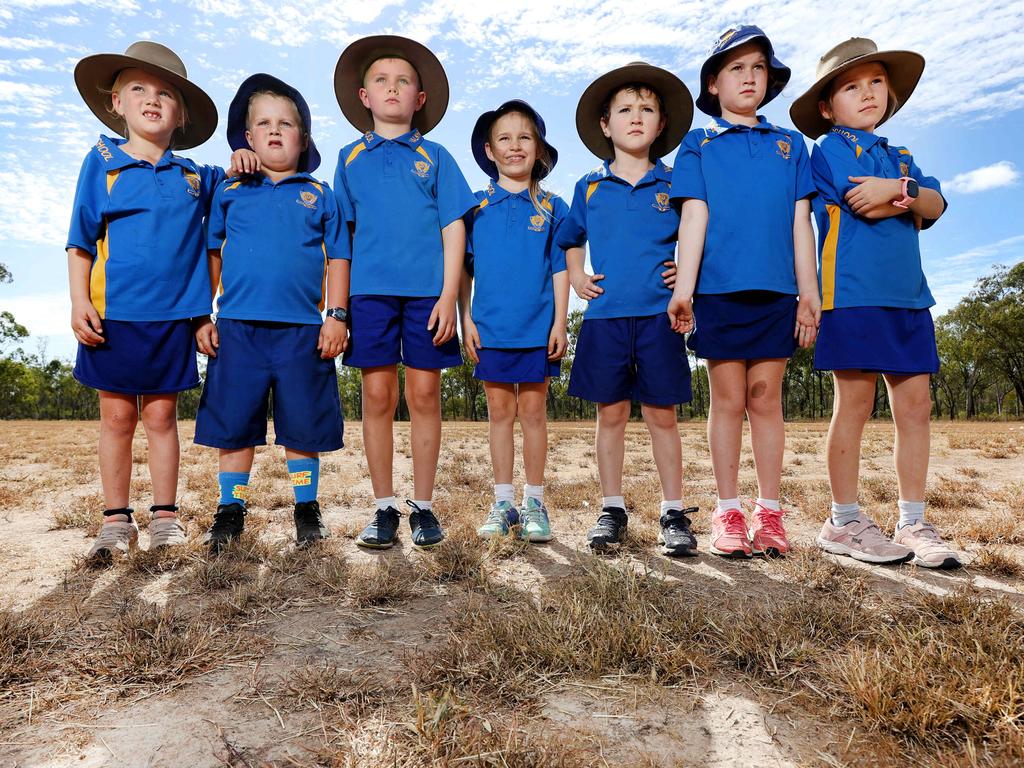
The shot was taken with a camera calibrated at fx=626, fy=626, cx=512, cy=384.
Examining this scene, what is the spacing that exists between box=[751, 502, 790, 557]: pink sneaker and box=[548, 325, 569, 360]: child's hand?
1509 mm

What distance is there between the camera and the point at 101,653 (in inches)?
78.0

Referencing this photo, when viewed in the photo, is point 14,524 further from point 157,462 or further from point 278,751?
point 278,751

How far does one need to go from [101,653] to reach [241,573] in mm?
954

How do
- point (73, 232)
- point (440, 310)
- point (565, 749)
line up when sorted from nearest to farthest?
point (565, 749) < point (73, 232) < point (440, 310)

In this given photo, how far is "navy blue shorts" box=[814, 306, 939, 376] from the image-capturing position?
11.0 ft

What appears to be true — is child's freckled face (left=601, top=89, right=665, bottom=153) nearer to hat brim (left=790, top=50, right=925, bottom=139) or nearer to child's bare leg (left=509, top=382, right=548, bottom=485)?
hat brim (left=790, top=50, right=925, bottom=139)

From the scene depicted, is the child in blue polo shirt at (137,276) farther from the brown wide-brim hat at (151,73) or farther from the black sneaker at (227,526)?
the black sneaker at (227,526)

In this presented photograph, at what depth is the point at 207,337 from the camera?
3.62 metres

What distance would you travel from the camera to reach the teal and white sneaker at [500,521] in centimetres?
365

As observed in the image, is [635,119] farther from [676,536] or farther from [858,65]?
[676,536]

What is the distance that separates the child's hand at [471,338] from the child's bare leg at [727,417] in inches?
57.0

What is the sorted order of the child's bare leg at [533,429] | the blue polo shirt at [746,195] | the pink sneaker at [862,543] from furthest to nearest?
the child's bare leg at [533,429], the blue polo shirt at [746,195], the pink sneaker at [862,543]

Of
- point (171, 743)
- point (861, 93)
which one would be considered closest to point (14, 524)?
point (171, 743)

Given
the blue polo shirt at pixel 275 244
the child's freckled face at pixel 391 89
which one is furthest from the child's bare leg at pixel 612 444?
the child's freckled face at pixel 391 89
